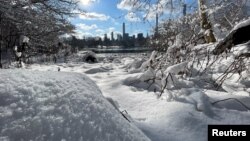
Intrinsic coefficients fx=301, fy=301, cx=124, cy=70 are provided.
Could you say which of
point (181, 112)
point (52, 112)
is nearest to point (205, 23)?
point (181, 112)

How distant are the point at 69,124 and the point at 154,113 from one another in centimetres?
107

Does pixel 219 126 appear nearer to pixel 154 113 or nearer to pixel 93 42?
pixel 154 113

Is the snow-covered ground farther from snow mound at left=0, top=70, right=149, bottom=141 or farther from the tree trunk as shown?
the tree trunk

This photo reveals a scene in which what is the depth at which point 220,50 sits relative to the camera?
3.37 meters

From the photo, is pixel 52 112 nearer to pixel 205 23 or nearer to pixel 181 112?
pixel 181 112

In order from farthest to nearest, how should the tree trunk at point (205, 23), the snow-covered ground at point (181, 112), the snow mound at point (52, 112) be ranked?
1. the tree trunk at point (205, 23)
2. the snow-covered ground at point (181, 112)
3. the snow mound at point (52, 112)

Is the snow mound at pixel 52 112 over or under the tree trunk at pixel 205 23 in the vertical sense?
under

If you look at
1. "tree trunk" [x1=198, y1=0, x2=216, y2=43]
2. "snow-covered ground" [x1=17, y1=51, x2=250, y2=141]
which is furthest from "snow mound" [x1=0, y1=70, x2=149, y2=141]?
"tree trunk" [x1=198, y1=0, x2=216, y2=43]

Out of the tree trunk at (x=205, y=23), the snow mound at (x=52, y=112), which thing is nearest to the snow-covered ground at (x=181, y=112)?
the snow mound at (x=52, y=112)

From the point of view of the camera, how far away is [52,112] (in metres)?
1.03

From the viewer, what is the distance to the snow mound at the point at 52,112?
0.95m

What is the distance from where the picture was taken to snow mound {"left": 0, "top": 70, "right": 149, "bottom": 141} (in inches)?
37.2

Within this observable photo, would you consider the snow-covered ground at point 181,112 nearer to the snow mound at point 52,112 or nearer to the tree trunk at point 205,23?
the snow mound at point 52,112

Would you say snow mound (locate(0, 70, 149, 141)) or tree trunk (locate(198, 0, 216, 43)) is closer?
snow mound (locate(0, 70, 149, 141))
